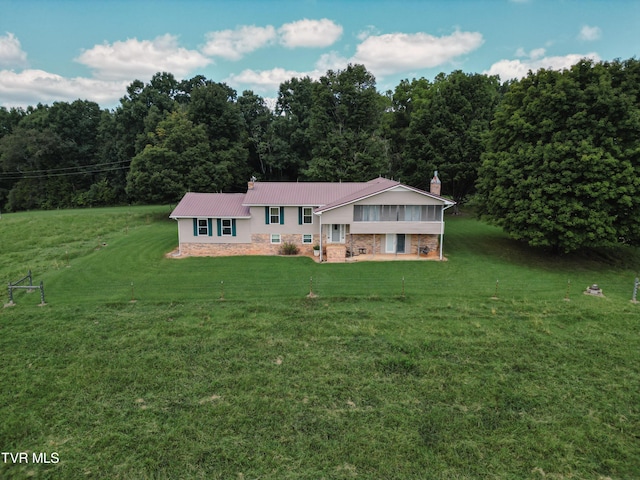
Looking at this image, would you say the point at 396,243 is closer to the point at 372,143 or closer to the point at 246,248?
the point at 246,248

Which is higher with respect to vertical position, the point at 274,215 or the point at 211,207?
the point at 211,207

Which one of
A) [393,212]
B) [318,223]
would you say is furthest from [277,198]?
[393,212]

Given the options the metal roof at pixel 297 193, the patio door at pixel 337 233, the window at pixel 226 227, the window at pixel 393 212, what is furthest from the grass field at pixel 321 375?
the metal roof at pixel 297 193

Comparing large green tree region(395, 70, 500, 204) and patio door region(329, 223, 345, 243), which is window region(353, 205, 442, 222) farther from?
large green tree region(395, 70, 500, 204)

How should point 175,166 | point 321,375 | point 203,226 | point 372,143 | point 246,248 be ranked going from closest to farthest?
point 321,375 → point 203,226 → point 246,248 → point 175,166 → point 372,143

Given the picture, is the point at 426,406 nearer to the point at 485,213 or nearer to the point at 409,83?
the point at 485,213

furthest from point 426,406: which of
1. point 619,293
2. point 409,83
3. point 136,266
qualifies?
point 409,83

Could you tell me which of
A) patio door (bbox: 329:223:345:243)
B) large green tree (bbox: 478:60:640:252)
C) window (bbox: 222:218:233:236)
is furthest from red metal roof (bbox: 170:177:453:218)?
large green tree (bbox: 478:60:640:252)
